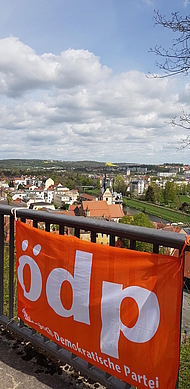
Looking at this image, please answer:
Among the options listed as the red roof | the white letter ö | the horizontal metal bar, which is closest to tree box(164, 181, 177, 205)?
the horizontal metal bar

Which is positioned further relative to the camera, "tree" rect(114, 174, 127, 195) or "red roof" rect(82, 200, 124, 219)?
"red roof" rect(82, 200, 124, 219)

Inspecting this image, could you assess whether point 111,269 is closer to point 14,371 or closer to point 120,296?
point 120,296

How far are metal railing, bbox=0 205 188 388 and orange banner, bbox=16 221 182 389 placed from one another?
9 centimetres

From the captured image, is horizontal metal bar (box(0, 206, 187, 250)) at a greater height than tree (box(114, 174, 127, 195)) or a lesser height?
greater

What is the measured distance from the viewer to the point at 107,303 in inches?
70.1

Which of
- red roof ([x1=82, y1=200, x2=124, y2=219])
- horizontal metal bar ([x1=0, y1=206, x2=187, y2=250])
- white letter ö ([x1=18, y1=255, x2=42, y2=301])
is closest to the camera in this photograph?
horizontal metal bar ([x1=0, y1=206, x2=187, y2=250])

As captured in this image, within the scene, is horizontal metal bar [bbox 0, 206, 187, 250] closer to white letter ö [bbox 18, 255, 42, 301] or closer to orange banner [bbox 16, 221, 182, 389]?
orange banner [bbox 16, 221, 182, 389]

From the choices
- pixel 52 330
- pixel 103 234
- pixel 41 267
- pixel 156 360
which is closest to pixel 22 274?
pixel 41 267

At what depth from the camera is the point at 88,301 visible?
190cm

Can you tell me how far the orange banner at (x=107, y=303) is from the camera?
1495 millimetres

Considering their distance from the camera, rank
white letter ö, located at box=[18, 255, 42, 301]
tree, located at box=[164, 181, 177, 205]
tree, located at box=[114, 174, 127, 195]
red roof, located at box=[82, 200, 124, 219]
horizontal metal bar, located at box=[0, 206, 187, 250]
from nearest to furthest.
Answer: horizontal metal bar, located at box=[0, 206, 187, 250]
white letter ö, located at box=[18, 255, 42, 301]
tree, located at box=[164, 181, 177, 205]
tree, located at box=[114, 174, 127, 195]
red roof, located at box=[82, 200, 124, 219]

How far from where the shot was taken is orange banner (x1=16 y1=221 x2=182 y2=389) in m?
1.50

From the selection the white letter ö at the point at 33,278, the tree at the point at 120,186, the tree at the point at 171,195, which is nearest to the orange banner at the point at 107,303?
the white letter ö at the point at 33,278

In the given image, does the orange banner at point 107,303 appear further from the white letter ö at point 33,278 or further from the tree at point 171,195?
the tree at point 171,195
